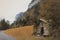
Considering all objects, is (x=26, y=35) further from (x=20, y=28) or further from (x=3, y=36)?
(x=3, y=36)

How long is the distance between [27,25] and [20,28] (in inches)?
2.4

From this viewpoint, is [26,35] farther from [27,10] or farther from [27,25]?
[27,10]

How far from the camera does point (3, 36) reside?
4.18ft

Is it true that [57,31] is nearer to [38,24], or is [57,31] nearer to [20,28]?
[38,24]

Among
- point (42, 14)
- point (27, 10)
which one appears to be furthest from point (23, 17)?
point (42, 14)

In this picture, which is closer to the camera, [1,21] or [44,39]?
[44,39]

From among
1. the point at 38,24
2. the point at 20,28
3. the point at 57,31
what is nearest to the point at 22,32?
the point at 20,28

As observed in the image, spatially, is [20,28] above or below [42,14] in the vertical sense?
below

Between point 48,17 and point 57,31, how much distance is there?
126mm

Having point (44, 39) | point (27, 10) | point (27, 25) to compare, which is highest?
point (27, 10)

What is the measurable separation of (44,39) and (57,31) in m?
0.12

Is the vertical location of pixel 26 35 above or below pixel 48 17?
below

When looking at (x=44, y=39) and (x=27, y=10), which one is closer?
(x=44, y=39)

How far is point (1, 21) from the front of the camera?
1304 mm
